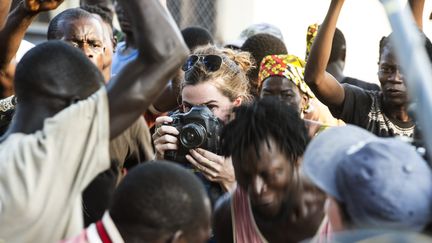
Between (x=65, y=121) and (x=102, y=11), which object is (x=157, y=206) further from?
(x=102, y=11)

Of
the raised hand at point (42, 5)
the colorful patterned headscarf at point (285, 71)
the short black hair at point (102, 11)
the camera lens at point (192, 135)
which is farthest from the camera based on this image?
the short black hair at point (102, 11)

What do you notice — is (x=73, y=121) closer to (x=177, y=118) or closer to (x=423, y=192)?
(x=423, y=192)

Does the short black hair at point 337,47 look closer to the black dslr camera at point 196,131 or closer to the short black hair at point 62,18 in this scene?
the short black hair at point 62,18

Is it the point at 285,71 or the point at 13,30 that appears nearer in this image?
the point at 13,30

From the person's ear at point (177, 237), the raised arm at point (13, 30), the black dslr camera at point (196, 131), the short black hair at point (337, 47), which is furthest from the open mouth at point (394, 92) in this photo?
the person's ear at point (177, 237)

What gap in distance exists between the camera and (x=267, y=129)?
10.8 feet

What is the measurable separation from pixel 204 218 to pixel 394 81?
2317mm

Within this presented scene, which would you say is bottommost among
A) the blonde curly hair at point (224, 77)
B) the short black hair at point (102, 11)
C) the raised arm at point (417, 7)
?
the short black hair at point (102, 11)

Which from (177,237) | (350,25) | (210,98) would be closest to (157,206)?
(177,237)

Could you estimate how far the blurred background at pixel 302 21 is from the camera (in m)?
10.7

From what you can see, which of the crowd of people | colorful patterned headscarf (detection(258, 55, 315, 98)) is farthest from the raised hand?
colorful patterned headscarf (detection(258, 55, 315, 98))

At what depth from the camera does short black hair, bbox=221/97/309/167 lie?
3279 mm

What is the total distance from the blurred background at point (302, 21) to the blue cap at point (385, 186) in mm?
8253

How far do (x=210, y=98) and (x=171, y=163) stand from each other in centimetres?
147
